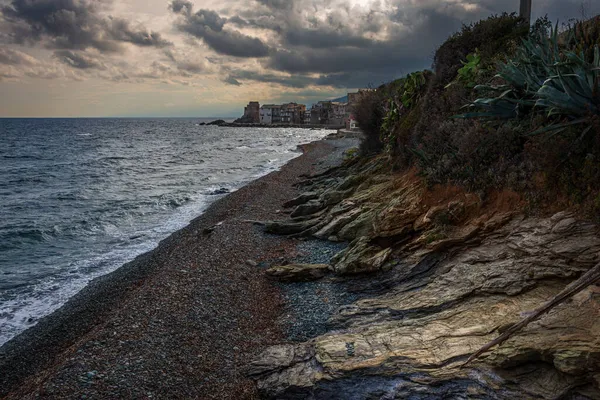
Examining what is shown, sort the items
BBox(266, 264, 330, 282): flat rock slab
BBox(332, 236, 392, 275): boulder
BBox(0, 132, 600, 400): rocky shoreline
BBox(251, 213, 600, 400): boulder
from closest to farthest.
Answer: BBox(251, 213, 600, 400): boulder
BBox(0, 132, 600, 400): rocky shoreline
BBox(332, 236, 392, 275): boulder
BBox(266, 264, 330, 282): flat rock slab

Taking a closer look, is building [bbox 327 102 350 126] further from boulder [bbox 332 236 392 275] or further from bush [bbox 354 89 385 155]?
boulder [bbox 332 236 392 275]

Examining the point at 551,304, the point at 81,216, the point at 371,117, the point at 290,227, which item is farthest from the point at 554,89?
the point at 81,216

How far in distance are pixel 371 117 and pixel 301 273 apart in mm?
16984

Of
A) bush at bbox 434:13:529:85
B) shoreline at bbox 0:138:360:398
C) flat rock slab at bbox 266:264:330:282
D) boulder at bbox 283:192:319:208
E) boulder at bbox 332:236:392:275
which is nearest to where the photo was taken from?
shoreline at bbox 0:138:360:398

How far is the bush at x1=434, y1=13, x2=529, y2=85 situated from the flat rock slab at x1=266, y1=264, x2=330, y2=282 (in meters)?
9.89

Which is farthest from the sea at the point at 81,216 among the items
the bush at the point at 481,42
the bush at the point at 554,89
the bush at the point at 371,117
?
the bush at the point at 481,42

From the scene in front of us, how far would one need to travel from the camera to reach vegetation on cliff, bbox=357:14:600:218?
786 cm

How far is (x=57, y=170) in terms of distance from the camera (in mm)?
49656

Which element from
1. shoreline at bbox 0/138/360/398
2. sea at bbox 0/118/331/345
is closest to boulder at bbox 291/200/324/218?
shoreline at bbox 0/138/360/398

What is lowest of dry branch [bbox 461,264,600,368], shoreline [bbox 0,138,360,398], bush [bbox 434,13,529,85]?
shoreline [bbox 0,138,360,398]

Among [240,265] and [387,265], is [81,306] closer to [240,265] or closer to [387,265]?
[240,265]

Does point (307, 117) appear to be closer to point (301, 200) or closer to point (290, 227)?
point (301, 200)

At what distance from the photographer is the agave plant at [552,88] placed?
7770 mm

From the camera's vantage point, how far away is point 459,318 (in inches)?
289
